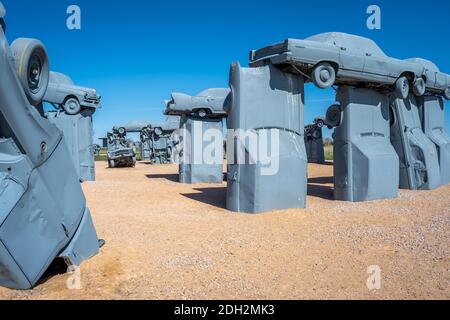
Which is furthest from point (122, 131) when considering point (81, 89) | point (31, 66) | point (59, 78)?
point (31, 66)

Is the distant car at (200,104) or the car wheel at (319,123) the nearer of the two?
the distant car at (200,104)

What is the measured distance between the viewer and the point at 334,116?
9.07 meters

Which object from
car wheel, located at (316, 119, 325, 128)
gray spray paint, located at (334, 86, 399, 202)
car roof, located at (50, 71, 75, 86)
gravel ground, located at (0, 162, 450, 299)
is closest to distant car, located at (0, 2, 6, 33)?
gravel ground, located at (0, 162, 450, 299)

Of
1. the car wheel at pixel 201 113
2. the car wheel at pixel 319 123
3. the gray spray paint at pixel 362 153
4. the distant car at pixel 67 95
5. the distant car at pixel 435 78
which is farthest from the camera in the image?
the car wheel at pixel 319 123

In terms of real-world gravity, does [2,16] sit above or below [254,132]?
above

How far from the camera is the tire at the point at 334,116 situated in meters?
8.88

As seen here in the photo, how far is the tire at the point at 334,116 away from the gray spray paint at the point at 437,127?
460 centimetres

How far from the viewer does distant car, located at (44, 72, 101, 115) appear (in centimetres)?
1302

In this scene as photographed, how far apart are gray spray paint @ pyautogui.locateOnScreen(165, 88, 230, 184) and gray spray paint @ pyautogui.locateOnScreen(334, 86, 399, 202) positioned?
6031mm

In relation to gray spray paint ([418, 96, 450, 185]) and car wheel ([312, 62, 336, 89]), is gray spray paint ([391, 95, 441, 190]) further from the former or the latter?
car wheel ([312, 62, 336, 89])

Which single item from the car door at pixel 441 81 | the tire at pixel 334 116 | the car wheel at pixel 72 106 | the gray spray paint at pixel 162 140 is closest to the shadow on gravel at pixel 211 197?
the tire at pixel 334 116

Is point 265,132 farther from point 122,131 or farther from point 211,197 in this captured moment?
point 122,131

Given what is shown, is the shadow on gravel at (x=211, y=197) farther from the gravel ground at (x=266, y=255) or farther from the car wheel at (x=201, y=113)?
the car wheel at (x=201, y=113)

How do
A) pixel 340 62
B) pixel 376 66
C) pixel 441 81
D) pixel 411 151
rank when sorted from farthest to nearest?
pixel 441 81 → pixel 411 151 → pixel 376 66 → pixel 340 62
